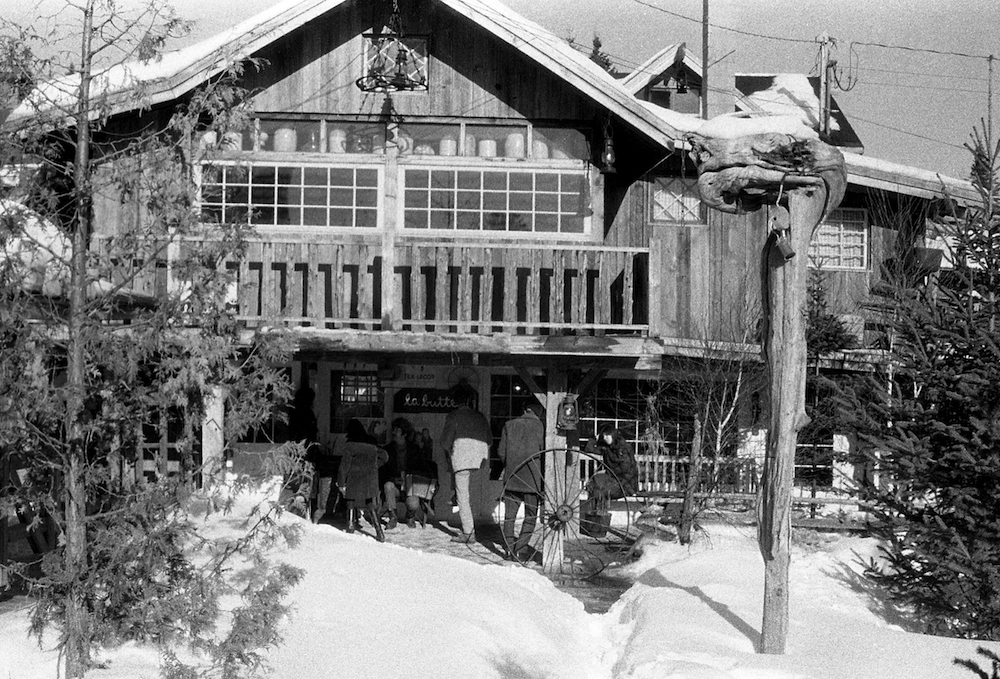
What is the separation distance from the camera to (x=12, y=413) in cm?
768

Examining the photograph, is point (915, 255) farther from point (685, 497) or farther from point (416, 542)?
point (416, 542)

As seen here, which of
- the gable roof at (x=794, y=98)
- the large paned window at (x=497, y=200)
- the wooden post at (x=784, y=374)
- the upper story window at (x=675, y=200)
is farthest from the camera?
the gable roof at (x=794, y=98)

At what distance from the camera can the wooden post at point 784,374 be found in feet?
29.6

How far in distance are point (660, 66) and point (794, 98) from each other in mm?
4385

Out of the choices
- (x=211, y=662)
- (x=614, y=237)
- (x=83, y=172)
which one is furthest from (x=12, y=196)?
(x=614, y=237)

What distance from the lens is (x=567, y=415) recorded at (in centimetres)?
1494

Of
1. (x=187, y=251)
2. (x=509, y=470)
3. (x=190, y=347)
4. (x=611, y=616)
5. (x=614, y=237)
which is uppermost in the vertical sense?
(x=614, y=237)

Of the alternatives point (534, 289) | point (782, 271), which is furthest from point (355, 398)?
point (782, 271)

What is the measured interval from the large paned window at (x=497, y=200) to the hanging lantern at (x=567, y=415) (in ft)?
8.73

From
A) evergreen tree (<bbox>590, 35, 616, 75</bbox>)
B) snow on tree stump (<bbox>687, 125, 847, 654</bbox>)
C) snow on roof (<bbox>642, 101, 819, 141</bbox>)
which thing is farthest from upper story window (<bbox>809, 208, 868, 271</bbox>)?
evergreen tree (<bbox>590, 35, 616, 75</bbox>)

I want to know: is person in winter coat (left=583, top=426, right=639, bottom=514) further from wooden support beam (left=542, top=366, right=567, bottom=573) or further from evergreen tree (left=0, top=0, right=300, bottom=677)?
evergreen tree (left=0, top=0, right=300, bottom=677)

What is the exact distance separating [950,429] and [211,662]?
6.51 meters

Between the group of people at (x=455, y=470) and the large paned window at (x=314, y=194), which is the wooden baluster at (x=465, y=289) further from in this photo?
the large paned window at (x=314, y=194)

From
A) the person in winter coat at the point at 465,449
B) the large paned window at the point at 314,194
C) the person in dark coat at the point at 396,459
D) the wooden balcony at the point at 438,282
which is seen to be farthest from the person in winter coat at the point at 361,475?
the large paned window at the point at 314,194
